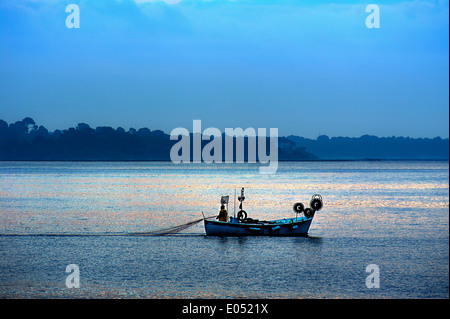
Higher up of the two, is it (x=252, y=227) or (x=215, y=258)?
(x=252, y=227)

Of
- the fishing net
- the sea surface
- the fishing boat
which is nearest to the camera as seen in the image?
the sea surface

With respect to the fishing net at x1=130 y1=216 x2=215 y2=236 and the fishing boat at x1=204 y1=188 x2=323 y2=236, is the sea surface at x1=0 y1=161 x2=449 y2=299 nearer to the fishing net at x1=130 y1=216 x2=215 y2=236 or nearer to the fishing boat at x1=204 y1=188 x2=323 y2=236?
the fishing boat at x1=204 y1=188 x2=323 y2=236

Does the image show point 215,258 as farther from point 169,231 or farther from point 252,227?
point 169,231

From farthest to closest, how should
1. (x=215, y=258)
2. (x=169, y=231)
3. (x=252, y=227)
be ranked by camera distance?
(x=169, y=231), (x=252, y=227), (x=215, y=258)

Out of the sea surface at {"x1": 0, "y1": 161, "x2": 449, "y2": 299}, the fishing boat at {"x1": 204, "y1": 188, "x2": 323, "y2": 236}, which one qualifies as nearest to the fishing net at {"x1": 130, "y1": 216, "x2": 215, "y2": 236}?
the sea surface at {"x1": 0, "y1": 161, "x2": 449, "y2": 299}

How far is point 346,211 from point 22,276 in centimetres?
4329

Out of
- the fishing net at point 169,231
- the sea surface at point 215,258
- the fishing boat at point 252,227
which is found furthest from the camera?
the fishing net at point 169,231

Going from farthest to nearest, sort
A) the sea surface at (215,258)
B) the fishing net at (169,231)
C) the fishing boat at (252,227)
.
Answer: the fishing net at (169,231)
the fishing boat at (252,227)
the sea surface at (215,258)

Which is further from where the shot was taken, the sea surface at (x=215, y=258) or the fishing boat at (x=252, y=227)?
the fishing boat at (x=252, y=227)

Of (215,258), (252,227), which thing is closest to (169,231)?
(252,227)

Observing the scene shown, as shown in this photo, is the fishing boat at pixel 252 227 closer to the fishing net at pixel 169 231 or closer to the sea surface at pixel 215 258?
the sea surface at pixel 215 258

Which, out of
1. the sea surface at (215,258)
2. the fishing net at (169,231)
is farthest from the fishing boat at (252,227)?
the fishing net at (169,231)

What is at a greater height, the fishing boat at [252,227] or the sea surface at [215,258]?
the fishing boat at [252,227]
